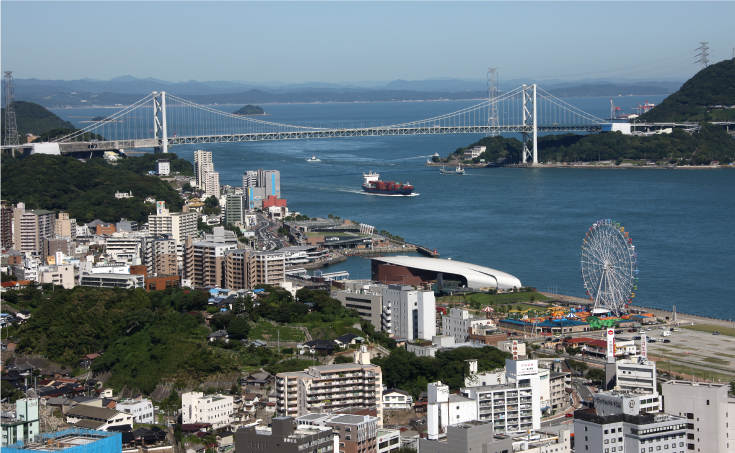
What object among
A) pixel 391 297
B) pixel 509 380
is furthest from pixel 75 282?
pixel 509 380

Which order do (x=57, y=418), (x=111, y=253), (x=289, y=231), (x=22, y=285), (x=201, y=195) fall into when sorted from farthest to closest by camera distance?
1. (x=201, y=195)
2. (x=289, y=231)
3. (x=111, y=253)
4. (x=22, y=285)
5. (x=57, y=418)

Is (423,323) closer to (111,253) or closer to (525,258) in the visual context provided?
(525,258)

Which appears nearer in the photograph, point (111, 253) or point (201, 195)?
point (111, 253)

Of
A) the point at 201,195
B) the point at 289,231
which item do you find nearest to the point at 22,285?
the point at 289,231

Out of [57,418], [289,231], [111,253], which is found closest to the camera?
[57,418]

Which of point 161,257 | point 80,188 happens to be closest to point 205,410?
point 161,257

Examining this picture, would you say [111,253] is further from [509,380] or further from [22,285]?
[509,380]

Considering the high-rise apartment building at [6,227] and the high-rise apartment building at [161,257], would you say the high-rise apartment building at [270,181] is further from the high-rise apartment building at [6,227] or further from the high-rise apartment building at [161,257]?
the high-rise apartment building at [161,257]
